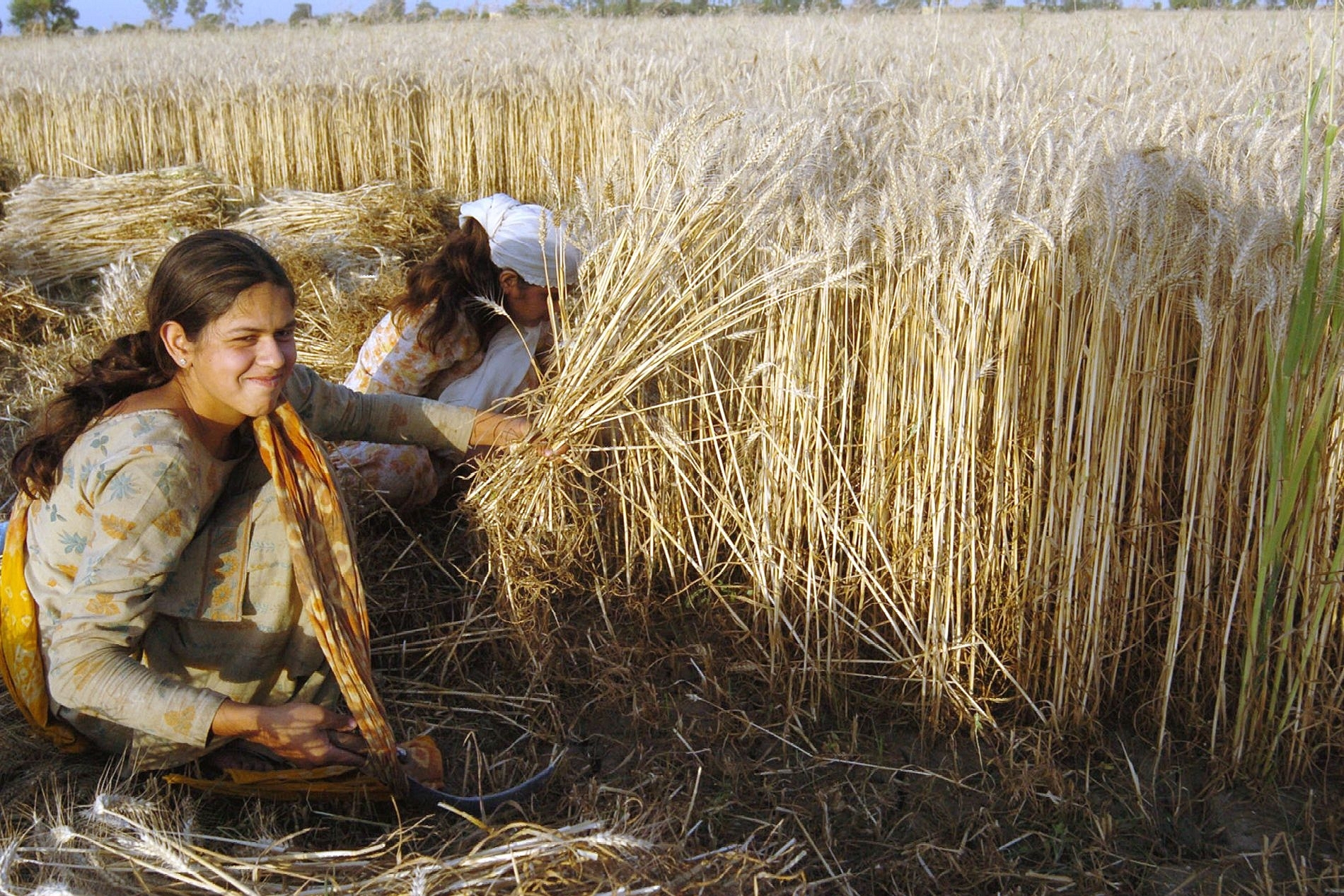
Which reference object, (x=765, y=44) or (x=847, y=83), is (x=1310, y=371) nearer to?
(x=847, y=83)

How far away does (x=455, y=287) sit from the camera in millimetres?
2678

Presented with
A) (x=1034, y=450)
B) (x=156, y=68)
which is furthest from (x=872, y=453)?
(x=156, y=68)

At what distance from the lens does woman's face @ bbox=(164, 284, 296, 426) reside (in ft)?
5.47

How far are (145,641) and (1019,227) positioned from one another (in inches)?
62.9

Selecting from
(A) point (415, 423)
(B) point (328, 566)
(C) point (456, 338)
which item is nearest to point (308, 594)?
(B) point (328, 566)

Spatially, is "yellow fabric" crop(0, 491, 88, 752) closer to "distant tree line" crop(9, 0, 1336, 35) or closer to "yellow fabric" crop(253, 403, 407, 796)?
"yellow fabric" crop(253, 403, 407, 796)

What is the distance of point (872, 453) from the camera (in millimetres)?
1987

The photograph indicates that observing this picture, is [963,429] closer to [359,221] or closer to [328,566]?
[328,566]

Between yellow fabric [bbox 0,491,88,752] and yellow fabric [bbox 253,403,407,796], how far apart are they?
1.29ft

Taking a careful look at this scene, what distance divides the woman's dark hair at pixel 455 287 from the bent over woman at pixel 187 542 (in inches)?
28.5

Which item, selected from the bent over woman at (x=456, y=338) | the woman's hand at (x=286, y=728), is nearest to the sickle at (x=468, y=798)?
the woman's hand at (x=286, y=728)

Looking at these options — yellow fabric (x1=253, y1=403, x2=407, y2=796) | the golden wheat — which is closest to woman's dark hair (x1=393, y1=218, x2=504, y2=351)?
the golden wheat

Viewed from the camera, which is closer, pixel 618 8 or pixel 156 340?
pixel 156 340

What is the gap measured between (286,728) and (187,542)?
324 millimetres
